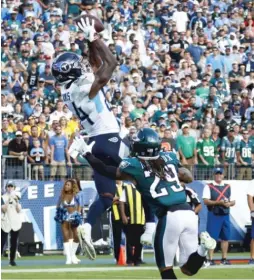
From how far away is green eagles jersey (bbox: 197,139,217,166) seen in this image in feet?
75.7

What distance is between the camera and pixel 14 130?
22281mm

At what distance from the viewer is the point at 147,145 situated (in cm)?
1215

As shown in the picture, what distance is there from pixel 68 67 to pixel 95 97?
1.55 ft

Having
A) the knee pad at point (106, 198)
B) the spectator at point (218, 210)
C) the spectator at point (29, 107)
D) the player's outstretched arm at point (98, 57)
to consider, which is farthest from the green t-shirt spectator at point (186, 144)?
the player's outstretched arm at point (98, 57)

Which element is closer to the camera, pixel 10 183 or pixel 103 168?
pixel 103 168

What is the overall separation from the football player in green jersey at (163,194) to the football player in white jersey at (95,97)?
0.47 metres

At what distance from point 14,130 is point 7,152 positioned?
30.2 inches

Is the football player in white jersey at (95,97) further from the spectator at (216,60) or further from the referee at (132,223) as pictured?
the spectator at (216,60)

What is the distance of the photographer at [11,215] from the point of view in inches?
753

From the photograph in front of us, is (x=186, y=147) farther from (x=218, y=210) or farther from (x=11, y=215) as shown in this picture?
(x=11, y=215)

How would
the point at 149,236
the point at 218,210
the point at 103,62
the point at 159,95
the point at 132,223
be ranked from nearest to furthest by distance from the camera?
1. the point at 103,62
2. the point at 149,236
3. the point at 132,223
4. the point at 218,210
5. the point at 159,95

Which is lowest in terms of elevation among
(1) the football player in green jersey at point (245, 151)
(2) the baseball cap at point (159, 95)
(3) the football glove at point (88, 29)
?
(1) the football player in green jersey at point (245, 151)

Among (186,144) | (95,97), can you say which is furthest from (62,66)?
(186,144)

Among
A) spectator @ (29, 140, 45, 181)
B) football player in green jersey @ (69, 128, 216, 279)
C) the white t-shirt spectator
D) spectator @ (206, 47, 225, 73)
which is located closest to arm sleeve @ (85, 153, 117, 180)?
football player in green jersey @ (69, 128, 216, 279)
